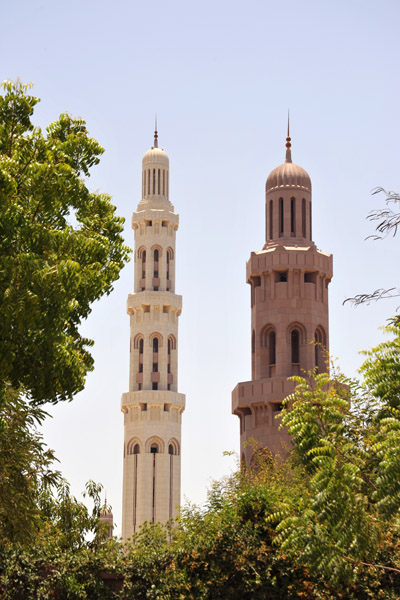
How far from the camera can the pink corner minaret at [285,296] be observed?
63594mm

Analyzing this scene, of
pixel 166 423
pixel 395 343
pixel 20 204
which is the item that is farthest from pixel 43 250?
pixel 166 423

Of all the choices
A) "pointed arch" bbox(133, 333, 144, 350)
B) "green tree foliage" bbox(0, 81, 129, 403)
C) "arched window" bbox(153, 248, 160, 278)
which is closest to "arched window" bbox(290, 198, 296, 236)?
"pointed arch" bbox(133, 333, 144, 350)

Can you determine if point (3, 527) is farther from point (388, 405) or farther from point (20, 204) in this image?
point (388, 405)

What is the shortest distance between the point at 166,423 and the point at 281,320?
32.7 meters

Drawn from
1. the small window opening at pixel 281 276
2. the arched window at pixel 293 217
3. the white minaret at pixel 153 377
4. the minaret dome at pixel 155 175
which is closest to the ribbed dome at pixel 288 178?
the arched window at pixel 293 217

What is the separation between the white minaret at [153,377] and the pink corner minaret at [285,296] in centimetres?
2982

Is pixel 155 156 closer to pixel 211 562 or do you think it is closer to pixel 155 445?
pixel 155 445

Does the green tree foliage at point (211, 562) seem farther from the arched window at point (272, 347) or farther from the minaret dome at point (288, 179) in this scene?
the minaret dome at point (288, 179)

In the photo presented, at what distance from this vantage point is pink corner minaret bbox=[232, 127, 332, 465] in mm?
63594

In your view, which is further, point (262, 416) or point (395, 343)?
point (262, 416)

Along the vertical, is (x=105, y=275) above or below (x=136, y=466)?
below

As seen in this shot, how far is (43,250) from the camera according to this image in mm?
20594

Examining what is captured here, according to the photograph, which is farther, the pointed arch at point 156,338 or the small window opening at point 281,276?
the pointed arch at point 156,338

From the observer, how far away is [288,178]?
214 feet
